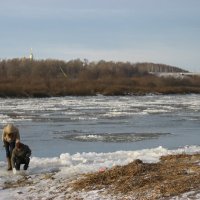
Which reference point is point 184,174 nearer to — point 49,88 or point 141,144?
point 141,144

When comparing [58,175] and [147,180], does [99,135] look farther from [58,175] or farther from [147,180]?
[147,180]

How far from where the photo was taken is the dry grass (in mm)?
7155

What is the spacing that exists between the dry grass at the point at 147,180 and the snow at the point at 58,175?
30 cm

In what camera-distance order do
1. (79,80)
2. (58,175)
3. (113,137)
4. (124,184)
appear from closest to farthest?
(124,184) < (58,175) < (113,137) < (79,80)

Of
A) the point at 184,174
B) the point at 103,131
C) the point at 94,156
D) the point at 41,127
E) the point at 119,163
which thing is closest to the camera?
the point at 184,174

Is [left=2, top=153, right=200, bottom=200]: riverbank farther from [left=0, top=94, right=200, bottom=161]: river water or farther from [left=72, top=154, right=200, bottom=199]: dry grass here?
[left=0, top=94, right=200, bottom=161]: river water

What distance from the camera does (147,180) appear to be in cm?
795

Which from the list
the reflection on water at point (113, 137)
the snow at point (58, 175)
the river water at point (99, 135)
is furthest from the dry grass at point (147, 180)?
the reflection on water at point (113, 137)

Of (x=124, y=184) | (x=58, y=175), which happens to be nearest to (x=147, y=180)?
(x=124, y=184)

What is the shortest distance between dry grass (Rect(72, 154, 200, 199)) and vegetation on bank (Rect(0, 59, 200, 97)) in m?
50.9

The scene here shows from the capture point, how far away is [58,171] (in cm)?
1031

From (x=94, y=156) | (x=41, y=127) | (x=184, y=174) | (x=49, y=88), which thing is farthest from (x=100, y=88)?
(x=184, y=174)

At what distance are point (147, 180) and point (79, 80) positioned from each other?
74.7 metres

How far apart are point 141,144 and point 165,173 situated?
28.8ft
